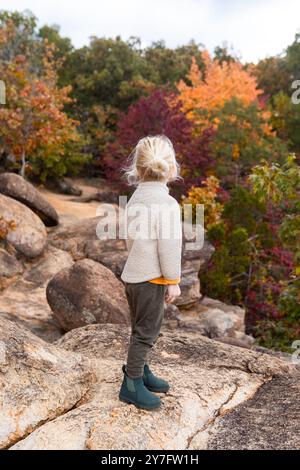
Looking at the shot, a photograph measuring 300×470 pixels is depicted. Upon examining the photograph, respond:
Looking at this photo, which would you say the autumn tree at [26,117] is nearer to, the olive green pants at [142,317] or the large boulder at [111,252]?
the large boulder at [111,252]

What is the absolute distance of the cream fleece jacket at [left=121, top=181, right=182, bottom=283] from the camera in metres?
2.85

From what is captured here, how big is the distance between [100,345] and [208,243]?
19.2 feet

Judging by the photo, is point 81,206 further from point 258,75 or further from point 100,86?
point 258,75

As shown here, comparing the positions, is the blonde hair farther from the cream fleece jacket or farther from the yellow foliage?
the yellow foliage

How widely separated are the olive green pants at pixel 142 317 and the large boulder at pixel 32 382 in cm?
45

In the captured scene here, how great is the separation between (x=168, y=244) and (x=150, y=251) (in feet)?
0.40

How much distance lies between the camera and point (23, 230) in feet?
29.4

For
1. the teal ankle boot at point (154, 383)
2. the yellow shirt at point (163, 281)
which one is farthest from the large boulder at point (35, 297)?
the yellow shirt at point (163, 281)

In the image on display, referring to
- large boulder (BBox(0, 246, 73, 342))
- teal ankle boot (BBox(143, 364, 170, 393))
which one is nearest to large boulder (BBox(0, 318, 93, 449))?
teal ankle boot (BBox(143, 364, 170, 393))

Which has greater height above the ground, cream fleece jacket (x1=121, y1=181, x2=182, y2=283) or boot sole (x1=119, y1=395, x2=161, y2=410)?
cream fleece jacket (x1=121, y1=181, x2=182, y2=283)

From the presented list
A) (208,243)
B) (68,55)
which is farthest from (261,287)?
(68,55)

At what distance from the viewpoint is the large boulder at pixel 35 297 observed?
22.2 ft

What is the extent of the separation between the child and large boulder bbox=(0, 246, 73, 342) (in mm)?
3722

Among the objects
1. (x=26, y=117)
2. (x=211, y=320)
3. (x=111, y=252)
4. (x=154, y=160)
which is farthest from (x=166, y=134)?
(x=154, y=160)
